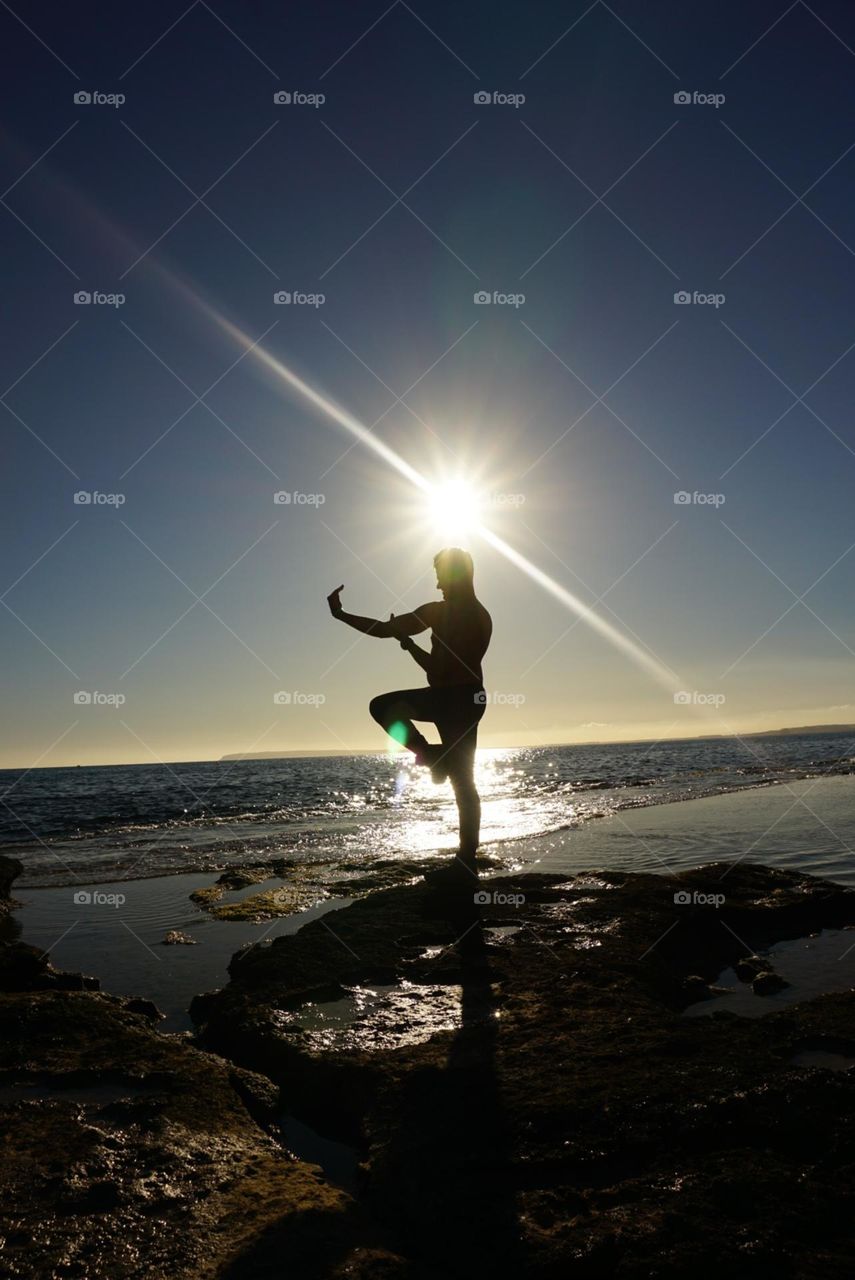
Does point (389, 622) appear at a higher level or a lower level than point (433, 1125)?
higher

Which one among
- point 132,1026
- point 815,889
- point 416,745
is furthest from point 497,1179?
point 815,889

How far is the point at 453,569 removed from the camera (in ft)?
20.5

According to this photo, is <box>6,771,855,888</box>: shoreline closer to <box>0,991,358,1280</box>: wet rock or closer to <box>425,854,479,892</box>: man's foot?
<box>425,854,479,892</box>: man's foot

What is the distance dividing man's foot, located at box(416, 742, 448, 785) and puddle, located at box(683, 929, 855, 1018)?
2.55 metres

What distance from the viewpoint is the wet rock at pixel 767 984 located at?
14.8 ft

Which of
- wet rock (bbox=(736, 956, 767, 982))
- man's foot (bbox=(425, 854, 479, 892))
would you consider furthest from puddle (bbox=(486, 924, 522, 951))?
wet rock (bbox=(736, 956, 767, 982))

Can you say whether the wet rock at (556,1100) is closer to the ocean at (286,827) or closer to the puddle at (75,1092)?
the puddle at (75,1092)

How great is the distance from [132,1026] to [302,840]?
1324 cm

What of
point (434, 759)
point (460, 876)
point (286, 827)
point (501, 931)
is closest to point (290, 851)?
point (286, 827)

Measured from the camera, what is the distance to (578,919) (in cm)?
586

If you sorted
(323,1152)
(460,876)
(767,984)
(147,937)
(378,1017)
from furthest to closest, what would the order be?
(147,937) < (460,876) < (767,984) < (378,1017) < (323,1152)

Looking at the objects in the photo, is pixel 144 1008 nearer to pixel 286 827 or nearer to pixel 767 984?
pixel 767 984

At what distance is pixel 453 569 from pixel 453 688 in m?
1.01

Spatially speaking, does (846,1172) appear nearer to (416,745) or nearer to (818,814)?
(416,745)
